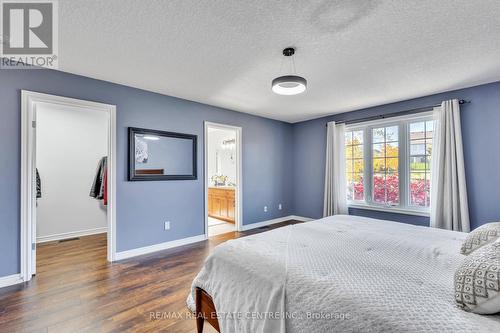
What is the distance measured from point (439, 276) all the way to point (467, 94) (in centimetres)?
342

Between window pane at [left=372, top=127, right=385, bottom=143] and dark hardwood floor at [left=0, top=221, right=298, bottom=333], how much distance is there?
367cm

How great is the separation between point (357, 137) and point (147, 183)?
393 centimetres

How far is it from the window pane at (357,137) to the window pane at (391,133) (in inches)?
17.9

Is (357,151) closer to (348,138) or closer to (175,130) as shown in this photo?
(348,138)

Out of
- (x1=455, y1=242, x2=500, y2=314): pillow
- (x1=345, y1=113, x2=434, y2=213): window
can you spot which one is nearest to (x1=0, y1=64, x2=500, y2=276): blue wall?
(x1=345, y1=113, x2=434, y2=213): window

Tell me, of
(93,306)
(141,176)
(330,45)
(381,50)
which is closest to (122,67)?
(141,176)

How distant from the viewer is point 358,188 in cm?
464

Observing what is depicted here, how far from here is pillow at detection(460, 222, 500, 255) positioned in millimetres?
1506

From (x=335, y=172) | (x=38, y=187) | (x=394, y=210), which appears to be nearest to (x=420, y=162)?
(x=394, y=210)

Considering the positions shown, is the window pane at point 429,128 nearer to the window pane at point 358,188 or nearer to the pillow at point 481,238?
the window pane at point 358,188

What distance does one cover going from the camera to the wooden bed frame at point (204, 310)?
1614 mm

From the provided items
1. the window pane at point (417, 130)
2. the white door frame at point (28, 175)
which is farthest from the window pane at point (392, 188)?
the white door frame at point (28, 175)

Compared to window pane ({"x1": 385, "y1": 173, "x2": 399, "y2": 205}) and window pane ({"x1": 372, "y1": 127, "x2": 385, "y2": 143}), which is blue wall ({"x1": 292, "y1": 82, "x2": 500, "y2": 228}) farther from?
window pane ({"x1": 372, "y1": 127, "x2": 385, "y2": 143})

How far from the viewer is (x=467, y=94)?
338cm
